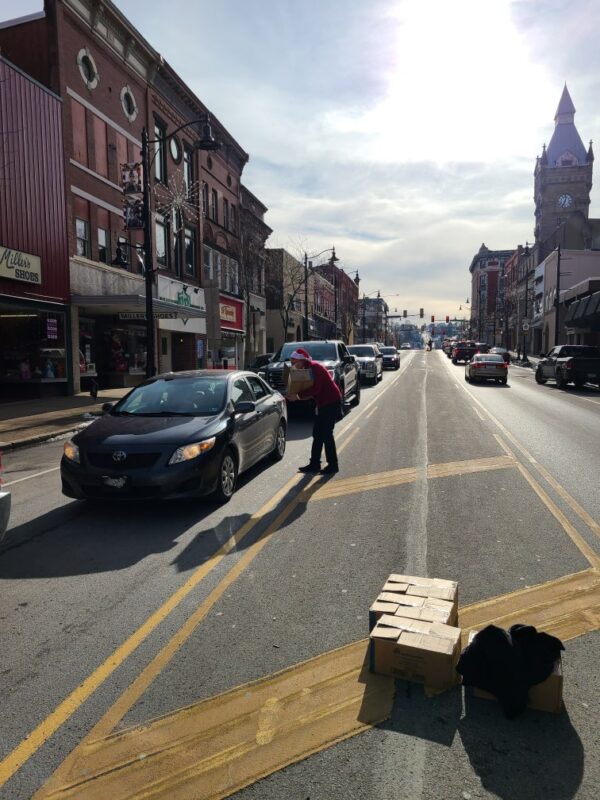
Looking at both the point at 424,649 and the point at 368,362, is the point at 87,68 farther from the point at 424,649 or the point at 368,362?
the point at 424,649

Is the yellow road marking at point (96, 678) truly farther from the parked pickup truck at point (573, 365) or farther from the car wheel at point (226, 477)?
the parked pickup truck at point (573, 365)

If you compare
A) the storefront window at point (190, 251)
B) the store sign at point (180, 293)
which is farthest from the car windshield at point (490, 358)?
the storefront window at point (190, 251)

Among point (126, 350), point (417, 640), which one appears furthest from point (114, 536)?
point (126, 350)

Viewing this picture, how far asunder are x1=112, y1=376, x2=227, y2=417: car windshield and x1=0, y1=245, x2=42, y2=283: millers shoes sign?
475 inches

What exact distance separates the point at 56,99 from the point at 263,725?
75.5 ft

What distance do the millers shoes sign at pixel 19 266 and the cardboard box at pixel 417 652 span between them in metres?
17.5

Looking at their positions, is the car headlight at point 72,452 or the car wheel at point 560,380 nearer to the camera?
the car headlight at point 72,452

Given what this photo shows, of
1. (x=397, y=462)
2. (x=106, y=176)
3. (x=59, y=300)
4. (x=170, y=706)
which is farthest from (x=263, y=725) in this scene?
(x=106, y=176)

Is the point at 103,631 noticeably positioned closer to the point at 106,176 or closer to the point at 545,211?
the point at 106,176

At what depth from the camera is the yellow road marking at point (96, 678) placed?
2715 mm

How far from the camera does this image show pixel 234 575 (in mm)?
4785

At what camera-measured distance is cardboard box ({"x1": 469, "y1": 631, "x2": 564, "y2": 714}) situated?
296 cm

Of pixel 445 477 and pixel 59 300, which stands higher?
pixel 59 300

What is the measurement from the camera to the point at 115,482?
6.08 m
